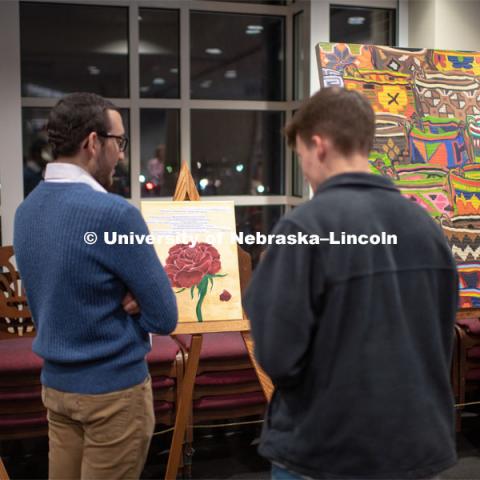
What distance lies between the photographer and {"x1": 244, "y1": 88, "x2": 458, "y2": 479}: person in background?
3.89 ft

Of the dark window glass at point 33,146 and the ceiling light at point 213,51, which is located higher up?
the ceiling light at point 213,51

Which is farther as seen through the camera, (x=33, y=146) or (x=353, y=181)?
(x=33, y=146)

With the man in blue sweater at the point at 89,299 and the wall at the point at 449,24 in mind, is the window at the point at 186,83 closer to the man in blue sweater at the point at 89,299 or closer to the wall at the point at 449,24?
the wall at the point at 449,24

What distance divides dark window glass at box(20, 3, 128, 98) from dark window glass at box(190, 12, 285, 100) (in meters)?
0.42

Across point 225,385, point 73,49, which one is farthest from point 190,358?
point 73,49

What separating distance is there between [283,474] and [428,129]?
1879mm

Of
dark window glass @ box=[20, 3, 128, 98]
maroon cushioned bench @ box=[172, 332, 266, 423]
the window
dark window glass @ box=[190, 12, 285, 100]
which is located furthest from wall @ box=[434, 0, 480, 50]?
maroon cushioned bench @ box=[172, 332, 266, 423]

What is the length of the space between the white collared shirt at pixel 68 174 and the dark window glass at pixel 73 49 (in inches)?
88.6

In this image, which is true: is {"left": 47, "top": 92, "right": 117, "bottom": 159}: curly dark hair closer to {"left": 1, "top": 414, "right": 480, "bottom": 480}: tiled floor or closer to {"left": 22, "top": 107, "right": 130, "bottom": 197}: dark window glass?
{"left": 1, "top": 414, "right": 480, "bottom": 480}: tiled floor

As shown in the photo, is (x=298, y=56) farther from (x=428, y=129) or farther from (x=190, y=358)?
(x=190, y=358)

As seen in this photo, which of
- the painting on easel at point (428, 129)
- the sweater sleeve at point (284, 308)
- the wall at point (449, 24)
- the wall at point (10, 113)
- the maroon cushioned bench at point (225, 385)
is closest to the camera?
the sweater sleeve at point (284, 308)

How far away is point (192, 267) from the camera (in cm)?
254

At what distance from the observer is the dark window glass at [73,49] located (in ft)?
12.0

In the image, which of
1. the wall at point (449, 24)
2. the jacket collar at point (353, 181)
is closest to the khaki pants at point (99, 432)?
the jacket collar at point (353, 181)
